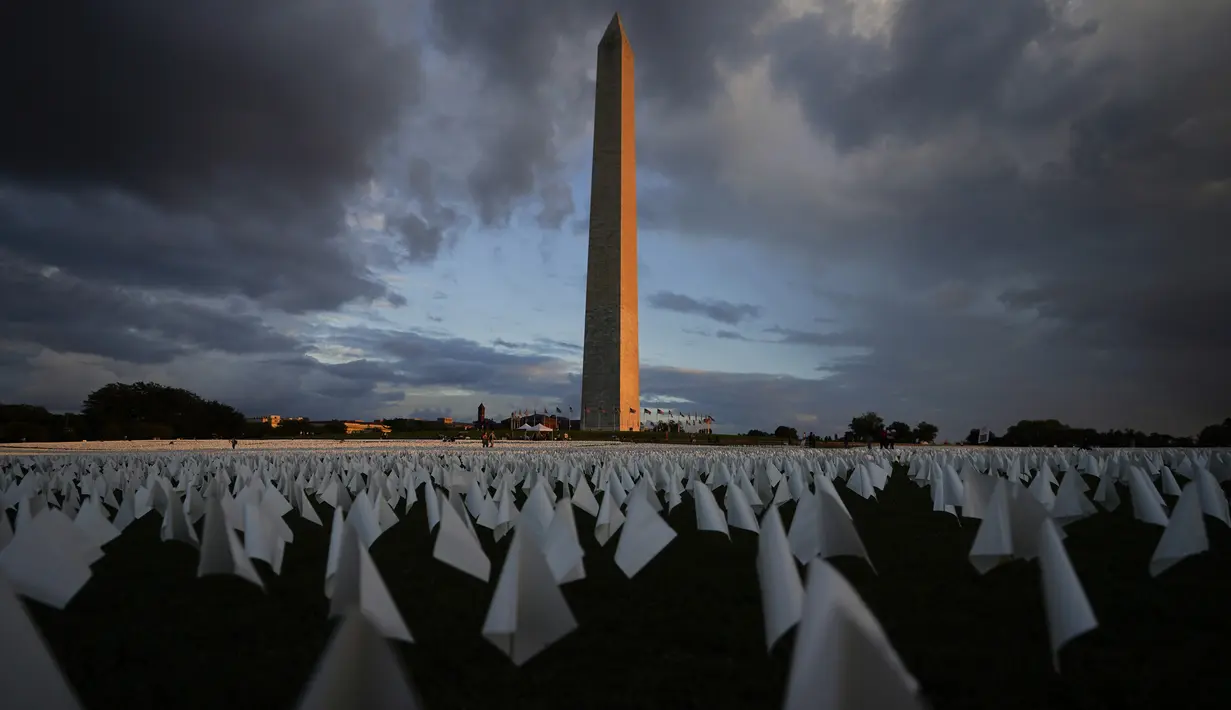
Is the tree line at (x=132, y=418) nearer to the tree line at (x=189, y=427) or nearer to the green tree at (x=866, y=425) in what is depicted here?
the tree line at (x=189, y=427)

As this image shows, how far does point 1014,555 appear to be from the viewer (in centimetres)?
484

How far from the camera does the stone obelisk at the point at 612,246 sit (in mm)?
39094

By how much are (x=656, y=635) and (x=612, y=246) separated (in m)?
35.9

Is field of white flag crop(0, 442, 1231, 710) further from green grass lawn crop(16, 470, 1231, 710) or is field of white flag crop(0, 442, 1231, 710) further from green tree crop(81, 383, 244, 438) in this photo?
green tree crop(81, 383, 244, 438)

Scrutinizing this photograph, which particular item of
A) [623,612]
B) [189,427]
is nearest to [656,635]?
[623,612]

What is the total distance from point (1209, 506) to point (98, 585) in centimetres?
1118

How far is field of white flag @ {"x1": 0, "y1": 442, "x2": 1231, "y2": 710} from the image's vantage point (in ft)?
6.75

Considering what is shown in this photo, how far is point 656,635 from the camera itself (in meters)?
4.49

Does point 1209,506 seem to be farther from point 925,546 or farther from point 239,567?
point 239,567

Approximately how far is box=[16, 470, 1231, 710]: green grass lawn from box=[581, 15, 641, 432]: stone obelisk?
109 feet

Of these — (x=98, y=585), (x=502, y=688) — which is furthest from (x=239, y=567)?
(x=502, y=688)

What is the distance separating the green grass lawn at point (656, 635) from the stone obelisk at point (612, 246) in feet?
109

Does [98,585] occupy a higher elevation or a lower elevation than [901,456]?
lower

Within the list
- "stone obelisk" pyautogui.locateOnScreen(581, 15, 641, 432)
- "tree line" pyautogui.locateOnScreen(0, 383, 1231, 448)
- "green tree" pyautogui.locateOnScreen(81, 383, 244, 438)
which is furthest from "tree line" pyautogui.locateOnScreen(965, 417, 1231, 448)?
"green tree" pyautogui.locateOnScreen(81, 383, 244, 438)
